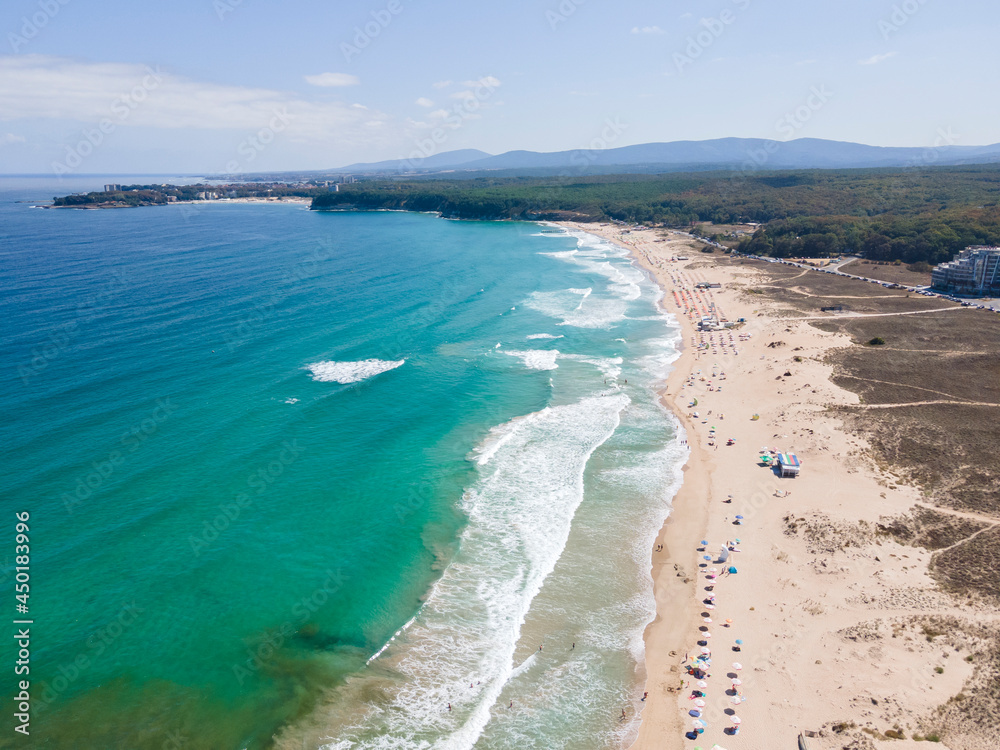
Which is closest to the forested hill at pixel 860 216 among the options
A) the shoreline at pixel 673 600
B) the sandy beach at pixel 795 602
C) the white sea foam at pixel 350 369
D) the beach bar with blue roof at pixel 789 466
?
the sandy beach at pixel 795 602

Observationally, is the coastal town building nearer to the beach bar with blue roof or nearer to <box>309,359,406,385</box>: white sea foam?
the beach bar with blue roof

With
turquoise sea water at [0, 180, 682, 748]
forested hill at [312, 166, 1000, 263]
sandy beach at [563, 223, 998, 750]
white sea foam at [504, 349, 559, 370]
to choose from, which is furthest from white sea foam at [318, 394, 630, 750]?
forested hill at [312, 166, 1000, 263]

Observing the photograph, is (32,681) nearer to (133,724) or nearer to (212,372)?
(133,724)

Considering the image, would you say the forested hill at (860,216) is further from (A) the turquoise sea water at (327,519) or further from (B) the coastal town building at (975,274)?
(A) the turquoise sea water at (327,519)

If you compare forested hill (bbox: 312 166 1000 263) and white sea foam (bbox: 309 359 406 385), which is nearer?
white sea foam (bbox: 309 359 406 385)

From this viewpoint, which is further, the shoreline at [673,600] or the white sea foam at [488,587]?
the white sea foam at [488,587]
